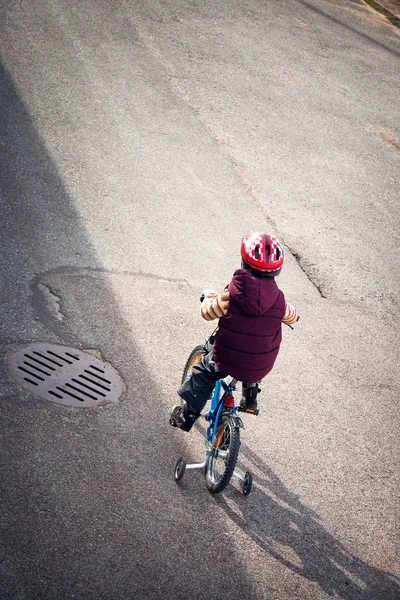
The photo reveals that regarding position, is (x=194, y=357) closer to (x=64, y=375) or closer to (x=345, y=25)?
(x=64, y=375)

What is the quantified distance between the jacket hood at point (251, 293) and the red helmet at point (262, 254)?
0.07m

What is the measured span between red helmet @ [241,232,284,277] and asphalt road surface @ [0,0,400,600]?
1.74 m

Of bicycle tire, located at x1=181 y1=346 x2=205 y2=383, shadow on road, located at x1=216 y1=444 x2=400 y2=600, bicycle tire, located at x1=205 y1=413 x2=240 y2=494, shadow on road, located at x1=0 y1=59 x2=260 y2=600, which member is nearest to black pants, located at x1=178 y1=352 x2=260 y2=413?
bicycle tire, located at x1=205 y1=413 x2=240 y2=494

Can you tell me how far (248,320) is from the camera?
4406 mm

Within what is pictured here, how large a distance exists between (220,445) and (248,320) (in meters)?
1.06

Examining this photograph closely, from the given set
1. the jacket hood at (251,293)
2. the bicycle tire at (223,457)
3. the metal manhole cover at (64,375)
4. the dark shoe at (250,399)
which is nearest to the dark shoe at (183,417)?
the bicycle tire at (223,457)

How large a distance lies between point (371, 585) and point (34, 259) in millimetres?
4511

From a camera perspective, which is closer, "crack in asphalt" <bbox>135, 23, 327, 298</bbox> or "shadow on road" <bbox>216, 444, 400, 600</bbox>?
"shadow on road" <bbox>216, 444, 400, 600</bbox>

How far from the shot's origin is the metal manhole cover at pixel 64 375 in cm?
527

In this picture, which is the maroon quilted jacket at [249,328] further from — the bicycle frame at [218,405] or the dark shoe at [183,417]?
the dark shoe at [183,417]

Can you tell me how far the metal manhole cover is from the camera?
17.3 ft

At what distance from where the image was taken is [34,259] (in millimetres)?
6789

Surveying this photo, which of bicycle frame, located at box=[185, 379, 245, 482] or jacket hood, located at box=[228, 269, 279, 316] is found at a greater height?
jacket hood, located at box=[228, 269, 279, 316]

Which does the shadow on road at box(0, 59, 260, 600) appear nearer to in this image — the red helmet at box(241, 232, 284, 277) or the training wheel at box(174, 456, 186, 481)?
the training wheel at box(174, 456, 186, 481)
